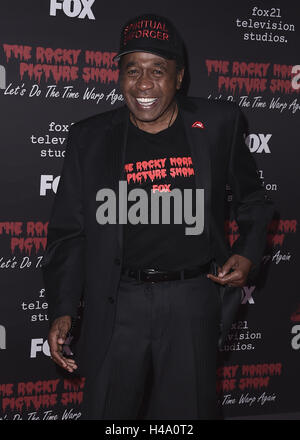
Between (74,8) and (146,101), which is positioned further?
(74,8)

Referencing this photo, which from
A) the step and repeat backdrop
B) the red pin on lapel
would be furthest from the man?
the step and repeat backdrop

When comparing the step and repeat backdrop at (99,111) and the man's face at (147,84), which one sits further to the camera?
the step and repeat backdrop at (99,111)

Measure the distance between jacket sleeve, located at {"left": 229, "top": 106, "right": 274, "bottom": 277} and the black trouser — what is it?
0.81 ft

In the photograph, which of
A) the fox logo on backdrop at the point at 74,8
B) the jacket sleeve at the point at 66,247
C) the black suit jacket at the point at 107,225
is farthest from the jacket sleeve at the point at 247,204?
the fox logo on backdrop at the point at 74,8

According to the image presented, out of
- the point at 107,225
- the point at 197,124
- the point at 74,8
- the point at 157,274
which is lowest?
the point at 157,274

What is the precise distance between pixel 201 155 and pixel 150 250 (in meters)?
0.47

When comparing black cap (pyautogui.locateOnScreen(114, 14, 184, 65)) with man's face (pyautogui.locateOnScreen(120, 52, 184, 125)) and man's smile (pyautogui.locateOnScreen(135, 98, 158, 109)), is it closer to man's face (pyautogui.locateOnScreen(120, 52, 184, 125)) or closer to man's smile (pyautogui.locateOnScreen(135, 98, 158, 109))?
man's face (pyautogui.locateOnScreen(120, 52, 184, 125))

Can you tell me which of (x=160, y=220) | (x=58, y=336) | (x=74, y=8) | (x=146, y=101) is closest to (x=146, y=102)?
(x=146, y=101)

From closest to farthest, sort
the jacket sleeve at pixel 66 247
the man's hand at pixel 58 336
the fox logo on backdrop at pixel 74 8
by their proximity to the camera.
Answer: the man's hand at pixel 58 336 → the jacket sleeve at pixel 66 247 → the fox logo on backdrop at pixel 74 8

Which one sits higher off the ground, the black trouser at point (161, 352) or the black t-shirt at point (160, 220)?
the black t-shirt at point (160, 220)

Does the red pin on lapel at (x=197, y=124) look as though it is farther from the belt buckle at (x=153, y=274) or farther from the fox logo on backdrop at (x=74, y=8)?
the fox logo on backdrop at (x=74, y=8)

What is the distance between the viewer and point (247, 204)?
2.12m

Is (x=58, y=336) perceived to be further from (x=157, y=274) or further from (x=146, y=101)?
(x=146, y=101)

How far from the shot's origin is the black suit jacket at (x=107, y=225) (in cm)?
200
